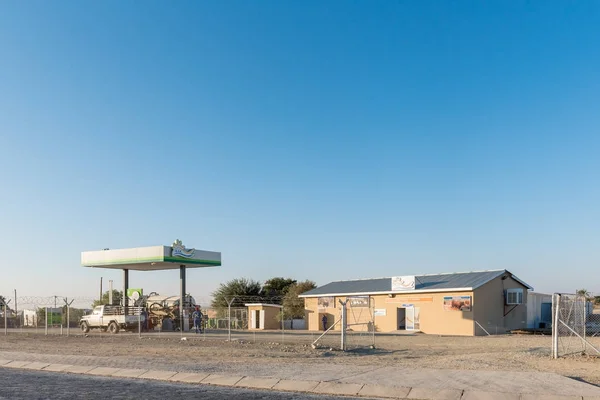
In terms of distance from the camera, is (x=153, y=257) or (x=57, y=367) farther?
(x=153, y=257)

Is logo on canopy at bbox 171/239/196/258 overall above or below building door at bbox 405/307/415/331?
above

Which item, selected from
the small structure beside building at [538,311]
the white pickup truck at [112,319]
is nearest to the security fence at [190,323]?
the white pickup truck at [112,319]

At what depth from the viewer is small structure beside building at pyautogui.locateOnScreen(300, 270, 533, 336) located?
42219mm

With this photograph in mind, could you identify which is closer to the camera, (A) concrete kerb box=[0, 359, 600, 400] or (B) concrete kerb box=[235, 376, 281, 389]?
(A) concrete kerb box=[0, 359, 600, 400]

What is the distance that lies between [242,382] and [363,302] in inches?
1367

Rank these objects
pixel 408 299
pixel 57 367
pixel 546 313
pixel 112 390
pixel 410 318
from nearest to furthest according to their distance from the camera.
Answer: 1. pixel 112 390
2. pixel 57 367
3. pixel 410 318
4. pixel 408 299
5. pixel 546 313

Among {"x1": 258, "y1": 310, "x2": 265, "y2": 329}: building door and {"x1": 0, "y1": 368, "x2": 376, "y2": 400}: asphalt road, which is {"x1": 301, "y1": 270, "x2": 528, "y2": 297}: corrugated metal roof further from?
{"x1": 0, "y1": 368, "x2": 376, "y2": 400}: asphalt road

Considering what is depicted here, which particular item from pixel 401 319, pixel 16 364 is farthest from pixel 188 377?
pixel 401 319

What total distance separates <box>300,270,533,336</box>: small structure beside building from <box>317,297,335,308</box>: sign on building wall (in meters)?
0.75

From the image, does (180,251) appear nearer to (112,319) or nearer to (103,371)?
(112,319)

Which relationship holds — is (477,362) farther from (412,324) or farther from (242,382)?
(412,324)

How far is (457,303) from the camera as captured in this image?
140ft

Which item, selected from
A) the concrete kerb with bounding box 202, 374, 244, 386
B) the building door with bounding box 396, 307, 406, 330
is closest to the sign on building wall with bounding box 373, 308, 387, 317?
the building door with bounding box 396, 307, 406, 330

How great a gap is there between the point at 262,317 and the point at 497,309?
68.4ft
